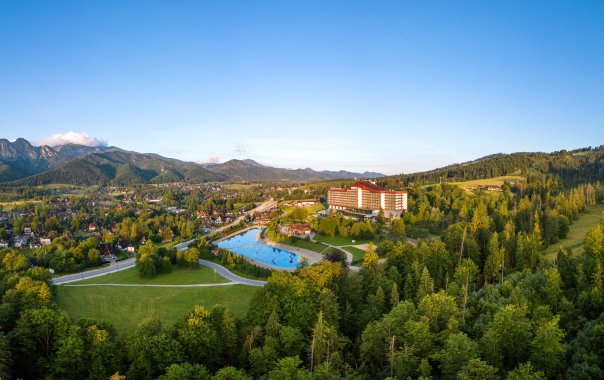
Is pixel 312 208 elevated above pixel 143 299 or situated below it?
above

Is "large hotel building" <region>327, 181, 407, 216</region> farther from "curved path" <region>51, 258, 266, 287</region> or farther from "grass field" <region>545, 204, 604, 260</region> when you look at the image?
"curved path" <region>51, 258, 266, 287</region>

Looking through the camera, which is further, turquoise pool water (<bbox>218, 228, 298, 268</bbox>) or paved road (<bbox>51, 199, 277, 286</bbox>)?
turquoise pool water (<bbox>218, 228, 298, 268</bbox>)

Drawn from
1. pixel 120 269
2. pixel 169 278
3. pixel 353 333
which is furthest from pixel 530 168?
pixel 120 269

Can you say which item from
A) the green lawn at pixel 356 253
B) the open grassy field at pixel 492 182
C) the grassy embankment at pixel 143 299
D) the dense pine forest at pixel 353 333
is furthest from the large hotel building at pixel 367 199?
the dense pine forest at pixel 353 333

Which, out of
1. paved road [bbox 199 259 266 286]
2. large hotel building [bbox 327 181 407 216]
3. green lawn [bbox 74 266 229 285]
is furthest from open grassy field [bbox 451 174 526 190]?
green lawn [bbox 74 266 229 285]

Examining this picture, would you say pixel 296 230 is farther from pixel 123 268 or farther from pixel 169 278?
pixel 123 268

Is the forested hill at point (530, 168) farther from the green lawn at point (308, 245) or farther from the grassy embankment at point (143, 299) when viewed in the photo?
the grassy embankment at point (143, 299)
